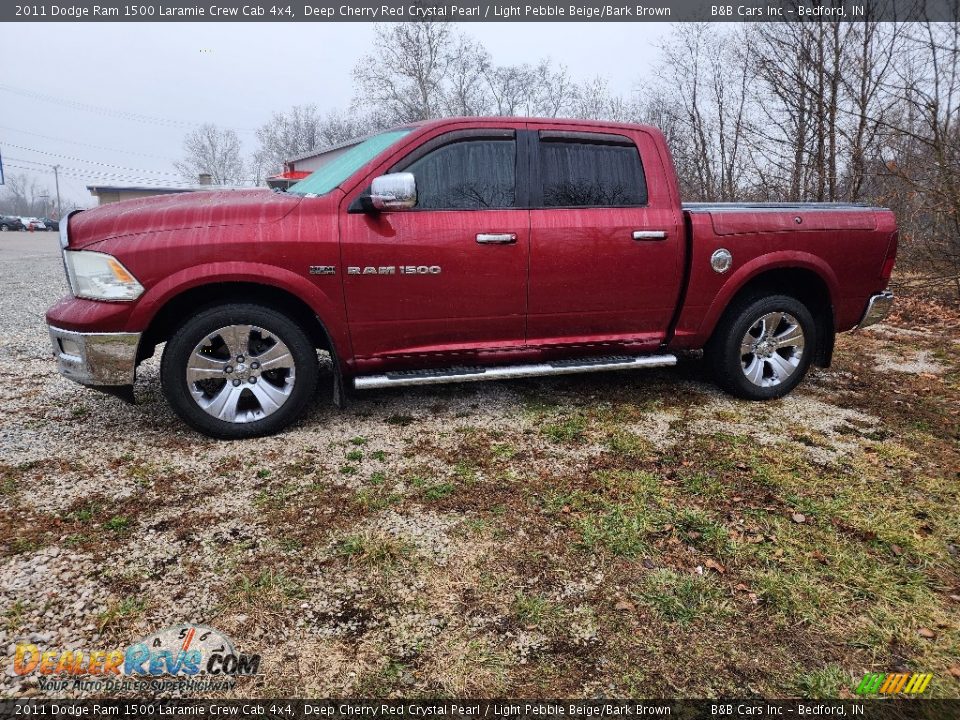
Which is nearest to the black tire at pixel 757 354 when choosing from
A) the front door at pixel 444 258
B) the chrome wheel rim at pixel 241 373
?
the front door at pixel 444 258


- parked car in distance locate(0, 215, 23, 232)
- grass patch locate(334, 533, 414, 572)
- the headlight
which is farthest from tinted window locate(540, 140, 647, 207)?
parked car in distance locate(0, 215, 23, 232)

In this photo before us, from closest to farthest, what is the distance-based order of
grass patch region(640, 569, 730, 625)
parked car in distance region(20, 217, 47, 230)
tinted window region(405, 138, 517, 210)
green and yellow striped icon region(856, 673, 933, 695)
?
green and yellow striped icon region(856, 673, 933, 695), grass patch region(640, 569, 730, 625), tinted window region(405, 138, 517, 210), parked car in distance region(20, 217, 47, 230)

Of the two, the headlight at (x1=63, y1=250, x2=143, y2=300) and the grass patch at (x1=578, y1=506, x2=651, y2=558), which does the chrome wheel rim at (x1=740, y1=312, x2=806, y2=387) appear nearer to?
the grass patch at (x1=578, y1=506, x2=651, y2=558)

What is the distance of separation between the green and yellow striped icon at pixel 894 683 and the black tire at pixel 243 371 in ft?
9.77

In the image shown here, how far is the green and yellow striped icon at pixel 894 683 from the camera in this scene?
1.86 m

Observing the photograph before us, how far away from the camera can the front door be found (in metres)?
3.57

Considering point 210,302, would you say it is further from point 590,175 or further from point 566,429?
point 590,175

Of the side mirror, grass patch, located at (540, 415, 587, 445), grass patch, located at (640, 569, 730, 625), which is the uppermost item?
the side mirror

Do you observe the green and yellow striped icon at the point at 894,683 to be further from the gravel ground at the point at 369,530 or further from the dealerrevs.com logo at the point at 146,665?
the dealerrevs.com logo at the point at 146,665

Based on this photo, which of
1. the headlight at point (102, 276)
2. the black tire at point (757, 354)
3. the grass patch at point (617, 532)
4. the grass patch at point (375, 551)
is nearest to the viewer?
the grass patch at point (375, 551)

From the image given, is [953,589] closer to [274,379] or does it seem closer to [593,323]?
[593,323]

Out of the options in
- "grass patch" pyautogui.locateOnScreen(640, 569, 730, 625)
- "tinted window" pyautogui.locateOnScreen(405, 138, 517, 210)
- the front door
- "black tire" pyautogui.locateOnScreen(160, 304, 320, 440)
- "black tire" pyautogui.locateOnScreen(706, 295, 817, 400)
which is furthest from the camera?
"black tire" pyautogui.locateOnScreen(706, 295, 817, 400)

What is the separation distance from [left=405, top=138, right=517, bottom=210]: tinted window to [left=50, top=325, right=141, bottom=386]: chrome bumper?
1.86 meters

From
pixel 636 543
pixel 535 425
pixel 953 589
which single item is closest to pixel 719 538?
pixel 636 543
